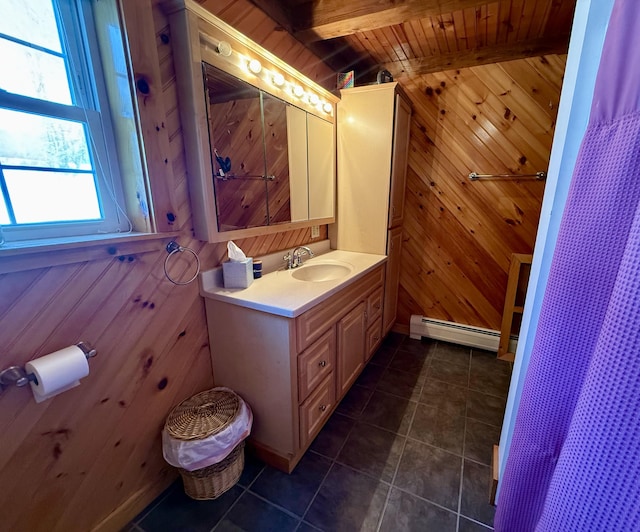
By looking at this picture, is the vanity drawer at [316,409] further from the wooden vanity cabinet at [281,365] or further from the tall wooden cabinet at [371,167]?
the tall wooden cabinet at [371,167]

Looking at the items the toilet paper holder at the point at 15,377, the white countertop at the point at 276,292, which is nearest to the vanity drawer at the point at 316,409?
the white countertop at the point at 276,292

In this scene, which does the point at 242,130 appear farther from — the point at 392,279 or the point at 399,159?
the point at 392,279

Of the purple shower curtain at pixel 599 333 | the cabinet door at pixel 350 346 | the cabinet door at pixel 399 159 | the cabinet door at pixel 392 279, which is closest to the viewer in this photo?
the purple shower curtain at pixel 599 333

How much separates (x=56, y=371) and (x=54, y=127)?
0.78 meters

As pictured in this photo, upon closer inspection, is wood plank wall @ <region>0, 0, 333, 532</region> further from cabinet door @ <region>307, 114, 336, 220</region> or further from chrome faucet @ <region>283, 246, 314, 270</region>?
cabinet door @ <region>307, 114, 336, 220</region>

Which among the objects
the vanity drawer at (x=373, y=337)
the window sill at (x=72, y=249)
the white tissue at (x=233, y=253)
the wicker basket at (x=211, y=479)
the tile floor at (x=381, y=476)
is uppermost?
the window sill at (x=72, y=249)

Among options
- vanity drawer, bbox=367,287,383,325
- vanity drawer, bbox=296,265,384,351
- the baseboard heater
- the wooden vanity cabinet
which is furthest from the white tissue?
the baseboard heater

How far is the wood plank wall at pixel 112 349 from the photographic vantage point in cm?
87

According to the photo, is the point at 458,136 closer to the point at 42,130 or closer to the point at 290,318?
the point at 290,318

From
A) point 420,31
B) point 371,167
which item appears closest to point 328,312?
point 371,167

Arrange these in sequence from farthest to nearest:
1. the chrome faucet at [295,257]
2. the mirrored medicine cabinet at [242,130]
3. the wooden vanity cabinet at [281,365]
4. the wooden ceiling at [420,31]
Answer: the chrome faucet at [295,257] < the wooden ceiling at [420,31] < the wooden vanity cabinet at [281,365] < the mirrored medicine cabinet at [242,130]

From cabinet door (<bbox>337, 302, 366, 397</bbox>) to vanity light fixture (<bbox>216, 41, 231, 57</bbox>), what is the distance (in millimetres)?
1370

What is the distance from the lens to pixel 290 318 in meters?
1.17

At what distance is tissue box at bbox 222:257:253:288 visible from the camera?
4.42 feet
